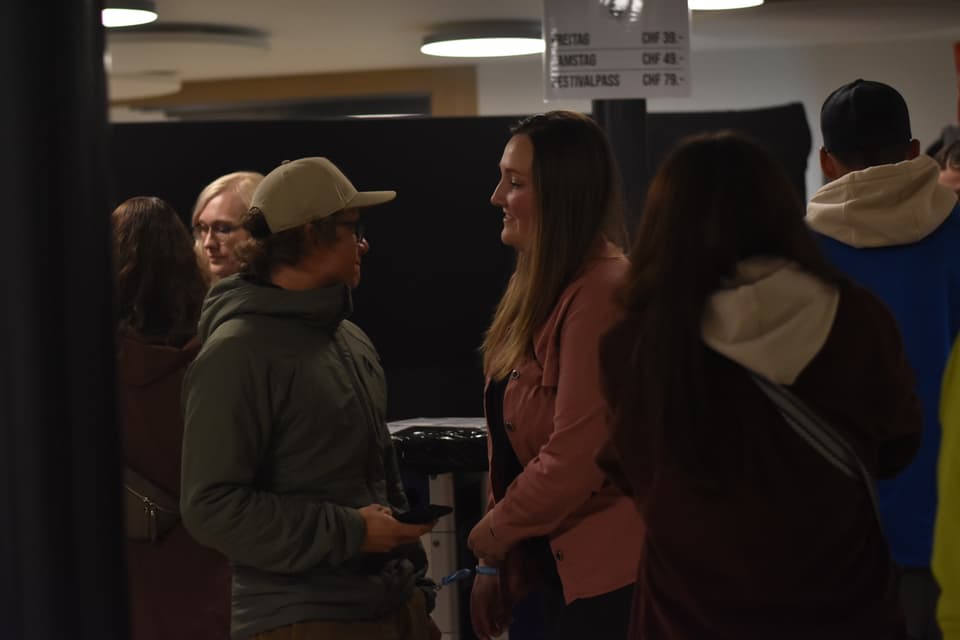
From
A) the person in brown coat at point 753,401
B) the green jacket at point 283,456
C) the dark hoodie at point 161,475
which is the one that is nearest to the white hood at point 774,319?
the person in brown coat at point 753,401

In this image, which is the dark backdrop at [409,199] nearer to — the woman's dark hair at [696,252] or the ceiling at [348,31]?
the ceiling at [348,31]

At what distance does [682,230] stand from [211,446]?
0.83 m

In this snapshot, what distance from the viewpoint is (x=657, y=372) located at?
1.58 metres

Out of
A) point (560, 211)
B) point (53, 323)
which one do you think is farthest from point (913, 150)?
point (53, 323)

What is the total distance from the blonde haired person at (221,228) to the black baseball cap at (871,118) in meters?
1.70

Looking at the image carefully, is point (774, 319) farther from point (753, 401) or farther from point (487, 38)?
point (487, 38)

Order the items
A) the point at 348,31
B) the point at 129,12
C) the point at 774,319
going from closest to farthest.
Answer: the point at 774,319 → the point at 129,12 → the point at 348,31

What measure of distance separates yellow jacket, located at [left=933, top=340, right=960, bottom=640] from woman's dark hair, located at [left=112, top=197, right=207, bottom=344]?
1.73m

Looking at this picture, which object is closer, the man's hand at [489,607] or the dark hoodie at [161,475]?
the man's hand at [489,607]

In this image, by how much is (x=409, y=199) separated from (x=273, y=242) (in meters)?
2.56

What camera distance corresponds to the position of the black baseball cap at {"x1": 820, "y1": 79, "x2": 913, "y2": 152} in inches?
85.4

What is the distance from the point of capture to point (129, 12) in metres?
5.18

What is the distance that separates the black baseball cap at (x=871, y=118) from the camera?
2.17 metres

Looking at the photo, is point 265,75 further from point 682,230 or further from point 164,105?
point 682,230
